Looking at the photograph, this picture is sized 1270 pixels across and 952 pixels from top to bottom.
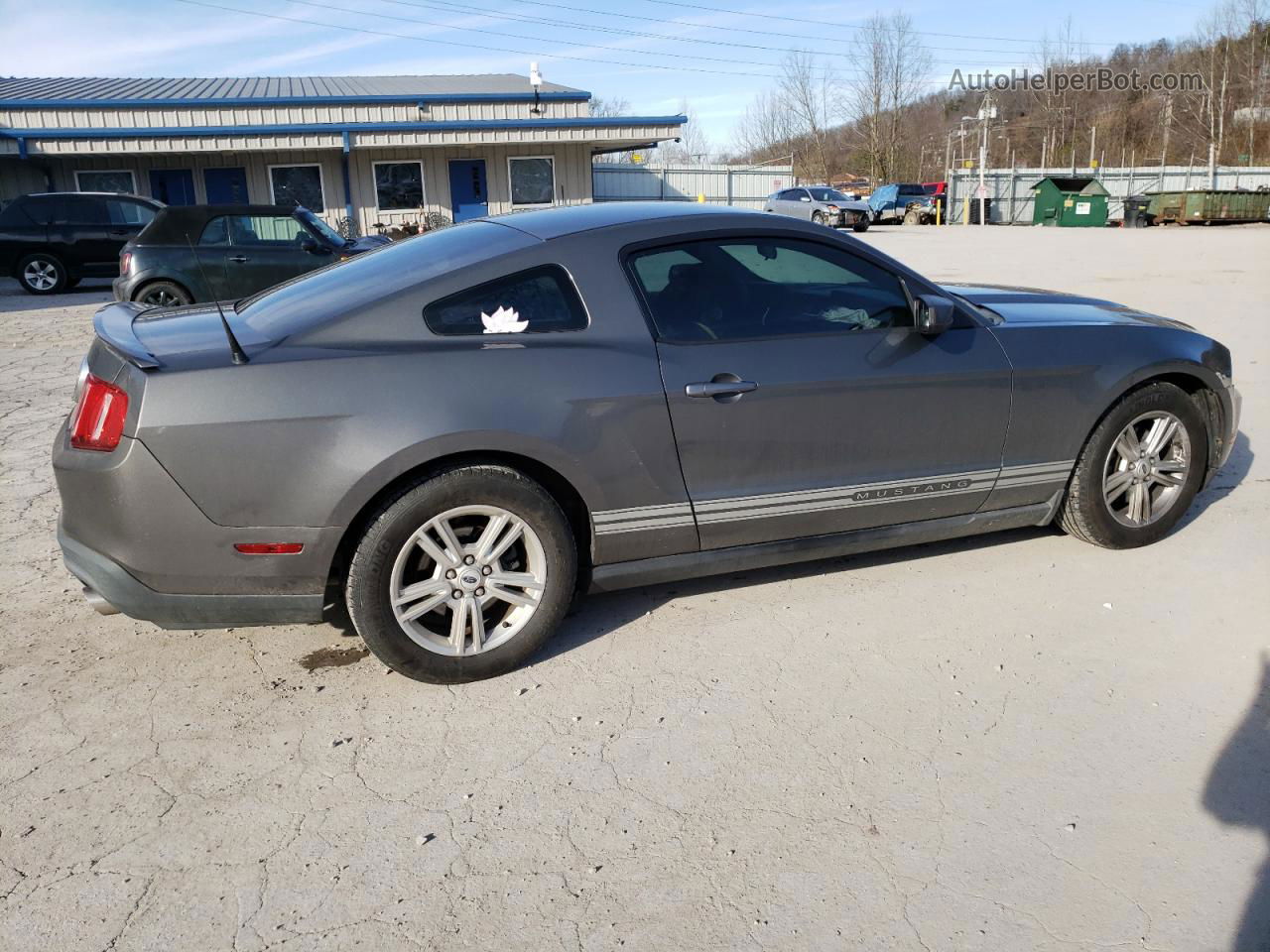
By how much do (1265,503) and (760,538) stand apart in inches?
123

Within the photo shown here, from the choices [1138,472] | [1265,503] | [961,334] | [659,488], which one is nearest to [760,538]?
[659,488]

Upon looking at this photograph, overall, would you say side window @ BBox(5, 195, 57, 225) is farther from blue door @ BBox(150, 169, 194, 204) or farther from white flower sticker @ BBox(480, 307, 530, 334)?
white flower sticker @ BBox(480, 307, 530, 334)

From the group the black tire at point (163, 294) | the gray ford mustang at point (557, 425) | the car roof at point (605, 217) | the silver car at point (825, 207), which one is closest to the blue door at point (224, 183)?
the black tire at point (163, 294)

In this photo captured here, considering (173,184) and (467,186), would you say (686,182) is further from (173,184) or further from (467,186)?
(173,184)

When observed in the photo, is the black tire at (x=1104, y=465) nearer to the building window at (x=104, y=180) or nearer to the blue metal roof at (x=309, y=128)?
the blue metal roof at (x=309, y=128)

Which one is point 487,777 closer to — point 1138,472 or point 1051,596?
point 1051,596

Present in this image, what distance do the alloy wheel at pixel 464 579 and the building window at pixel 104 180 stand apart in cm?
2482

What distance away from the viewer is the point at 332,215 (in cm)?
2502

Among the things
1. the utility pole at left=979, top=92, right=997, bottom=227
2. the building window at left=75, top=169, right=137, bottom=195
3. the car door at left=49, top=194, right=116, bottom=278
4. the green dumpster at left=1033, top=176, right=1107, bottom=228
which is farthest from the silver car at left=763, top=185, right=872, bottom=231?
the car door at left=49, top=194, right=116, bottom=278

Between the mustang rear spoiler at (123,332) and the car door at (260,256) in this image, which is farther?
the car door at (260,256)

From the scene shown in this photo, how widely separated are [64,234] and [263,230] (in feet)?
21.9

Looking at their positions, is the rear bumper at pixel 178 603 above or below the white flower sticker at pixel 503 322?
below

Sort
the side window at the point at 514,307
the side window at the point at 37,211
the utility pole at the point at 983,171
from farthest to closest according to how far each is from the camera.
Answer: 1. the utility pole at the point at 983,171
2. the side window at the point at 37,211
3. the side window at the point at 514,307

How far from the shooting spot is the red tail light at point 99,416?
2957 millimetres
